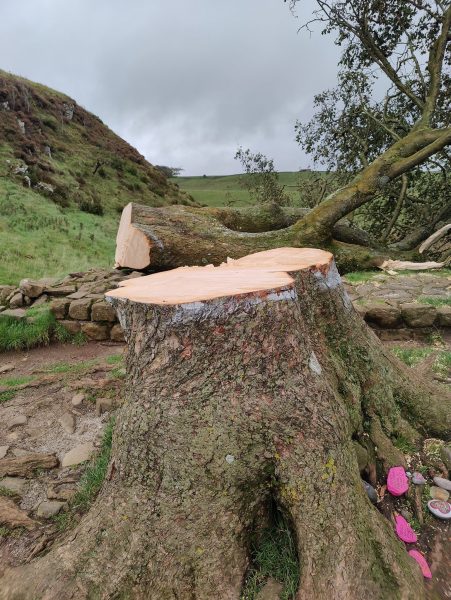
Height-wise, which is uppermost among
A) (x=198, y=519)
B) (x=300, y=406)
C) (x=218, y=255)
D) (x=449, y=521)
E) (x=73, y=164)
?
(x=73, y=164)

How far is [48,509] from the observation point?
2.56m

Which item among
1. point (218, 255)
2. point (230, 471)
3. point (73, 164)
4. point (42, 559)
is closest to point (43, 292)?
point (218, 255)

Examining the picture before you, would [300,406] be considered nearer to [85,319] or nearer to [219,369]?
[219,369]

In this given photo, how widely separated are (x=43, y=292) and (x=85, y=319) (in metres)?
1.37

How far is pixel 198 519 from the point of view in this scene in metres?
1.85

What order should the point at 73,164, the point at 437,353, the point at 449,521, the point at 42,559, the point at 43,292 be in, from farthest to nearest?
the point at 73,164 < the point at 43,292 < the point at 437,353 < the point at 449,521 < the point at 42,559

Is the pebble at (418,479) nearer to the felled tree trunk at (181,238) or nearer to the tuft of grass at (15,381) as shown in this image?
the felled tree trunk at (181,238)

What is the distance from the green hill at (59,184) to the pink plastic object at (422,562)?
9330 millimetres

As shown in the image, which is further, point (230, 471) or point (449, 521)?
point (449, 521)

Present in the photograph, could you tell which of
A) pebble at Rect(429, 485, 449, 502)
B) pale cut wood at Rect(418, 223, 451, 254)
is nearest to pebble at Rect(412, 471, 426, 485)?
pebble at Rect(429, 485, 449, 502)

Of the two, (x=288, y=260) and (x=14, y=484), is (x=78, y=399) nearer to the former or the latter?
(x=14, y=484)

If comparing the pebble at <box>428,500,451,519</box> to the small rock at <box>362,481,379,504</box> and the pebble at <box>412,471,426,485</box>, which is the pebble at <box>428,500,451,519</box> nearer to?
the pebble at <box>412,471,426,485</box>

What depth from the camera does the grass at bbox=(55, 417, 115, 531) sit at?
2465 millimetres

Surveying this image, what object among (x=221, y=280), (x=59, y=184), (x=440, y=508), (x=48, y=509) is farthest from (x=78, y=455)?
(x=59, y=184)
